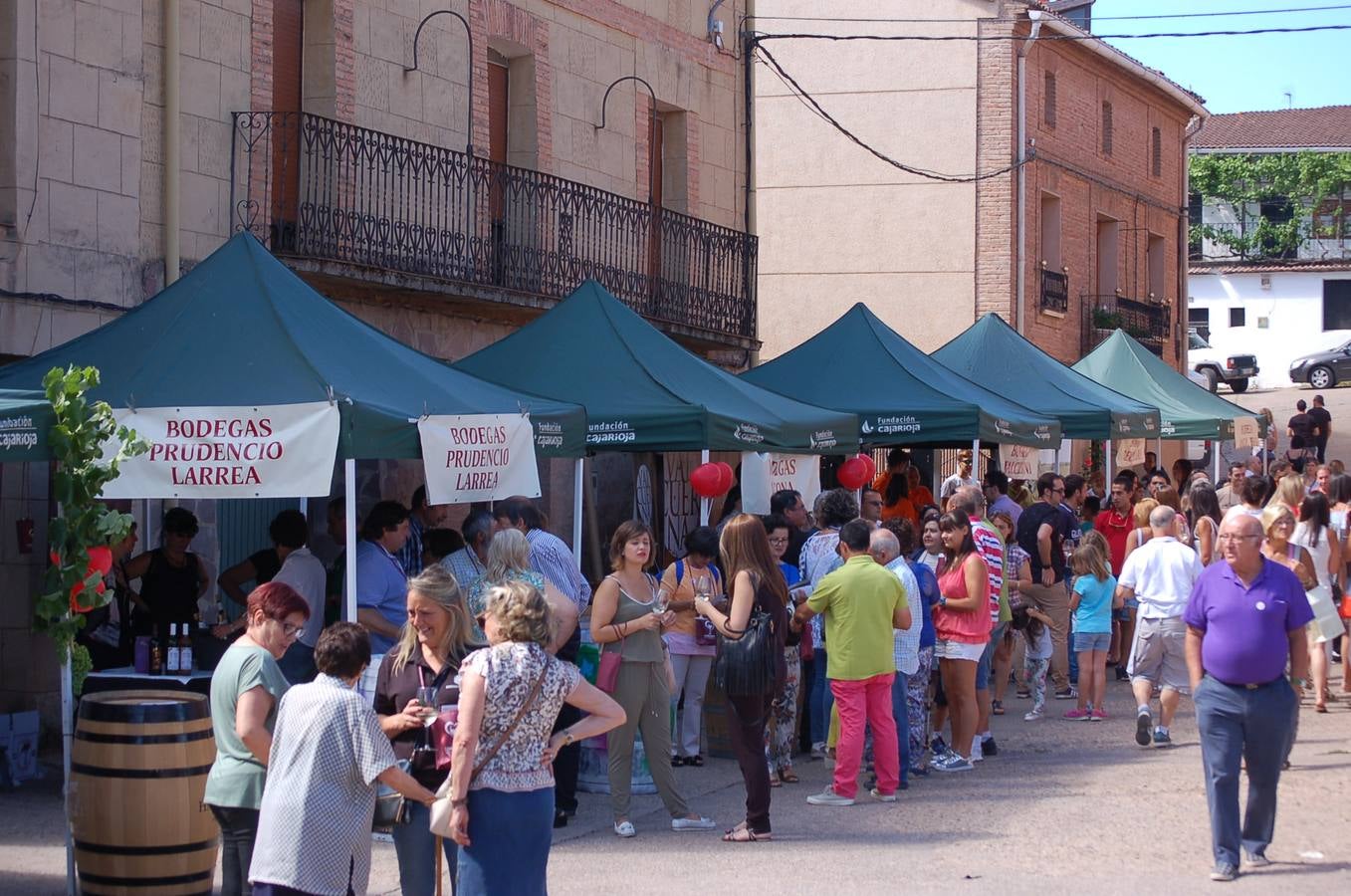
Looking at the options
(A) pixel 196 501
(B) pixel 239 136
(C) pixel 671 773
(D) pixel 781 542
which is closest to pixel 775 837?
(C) pixel 671 773

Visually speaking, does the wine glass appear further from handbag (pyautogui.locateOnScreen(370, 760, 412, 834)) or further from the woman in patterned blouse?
the woman in patterned blouse

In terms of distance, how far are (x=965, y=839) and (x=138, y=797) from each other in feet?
13.7

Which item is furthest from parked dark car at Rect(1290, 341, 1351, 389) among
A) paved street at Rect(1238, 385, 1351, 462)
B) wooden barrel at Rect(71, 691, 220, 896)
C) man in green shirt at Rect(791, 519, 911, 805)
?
wooden barrel at Rect(71, 691, 220, 896)

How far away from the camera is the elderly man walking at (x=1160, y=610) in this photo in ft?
37.4

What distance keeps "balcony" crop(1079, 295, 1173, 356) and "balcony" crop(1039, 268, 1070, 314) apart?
1294 millimetres

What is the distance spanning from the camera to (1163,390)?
23.3m

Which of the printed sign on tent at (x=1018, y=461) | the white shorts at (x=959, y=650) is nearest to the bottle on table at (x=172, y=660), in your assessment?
the white shorts at (x=959, y=650)

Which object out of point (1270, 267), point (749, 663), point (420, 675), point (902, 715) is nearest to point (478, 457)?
point (749, 663)

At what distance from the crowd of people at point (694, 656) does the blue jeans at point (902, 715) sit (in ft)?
0.06

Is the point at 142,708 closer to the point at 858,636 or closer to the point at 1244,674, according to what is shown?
the point at 858,636

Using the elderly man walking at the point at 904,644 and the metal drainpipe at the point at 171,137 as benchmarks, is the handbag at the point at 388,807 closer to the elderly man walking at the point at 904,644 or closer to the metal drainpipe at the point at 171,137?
the elderly man walking at the point at 904,644

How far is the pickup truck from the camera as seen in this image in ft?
151

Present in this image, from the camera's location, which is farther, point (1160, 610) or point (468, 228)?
point (468, 228)

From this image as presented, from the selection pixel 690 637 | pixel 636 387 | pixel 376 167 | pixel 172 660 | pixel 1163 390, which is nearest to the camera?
pixel 172 660
